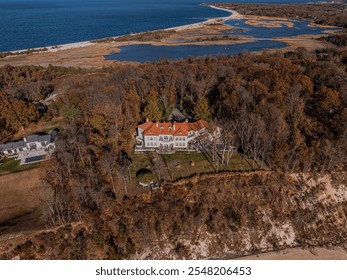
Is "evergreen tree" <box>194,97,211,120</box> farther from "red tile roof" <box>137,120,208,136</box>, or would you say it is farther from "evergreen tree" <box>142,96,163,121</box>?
"evergreen tree" <box>142,96,163,121</box>

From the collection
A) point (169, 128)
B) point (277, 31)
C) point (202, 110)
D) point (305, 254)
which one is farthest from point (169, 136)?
point (277, 31)

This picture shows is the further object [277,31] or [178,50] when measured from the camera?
[277,31]

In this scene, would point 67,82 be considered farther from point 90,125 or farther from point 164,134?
point 164,134

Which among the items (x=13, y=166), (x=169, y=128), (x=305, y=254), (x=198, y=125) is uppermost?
(x=169, y=128)

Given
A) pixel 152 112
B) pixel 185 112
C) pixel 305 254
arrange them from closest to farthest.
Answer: pixel 305 254, pixel 152 112, pixel 185 112

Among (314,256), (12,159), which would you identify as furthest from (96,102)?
(314,256)

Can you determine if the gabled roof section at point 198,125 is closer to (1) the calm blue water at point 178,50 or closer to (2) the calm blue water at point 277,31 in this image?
(1) the calm blue water at point 178,50

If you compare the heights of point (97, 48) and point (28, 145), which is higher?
point (97, 48)

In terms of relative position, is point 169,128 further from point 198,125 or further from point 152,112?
point 152,112
